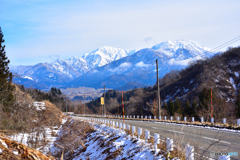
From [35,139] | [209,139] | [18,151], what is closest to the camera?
[18,151]

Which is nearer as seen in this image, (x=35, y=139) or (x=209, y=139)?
(x=209, y=139)

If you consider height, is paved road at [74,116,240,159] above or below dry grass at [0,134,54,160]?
below

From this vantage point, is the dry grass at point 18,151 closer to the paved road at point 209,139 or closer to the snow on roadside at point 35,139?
the snow on roadside at point 35,139

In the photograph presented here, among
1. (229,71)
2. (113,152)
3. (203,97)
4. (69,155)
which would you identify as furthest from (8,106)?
(229,71)

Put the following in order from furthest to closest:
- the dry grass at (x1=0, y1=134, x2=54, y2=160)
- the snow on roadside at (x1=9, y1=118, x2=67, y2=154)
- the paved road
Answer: the paved road
the snow on roadside at (x1=9, y1=118, x2=67, y2=154)
the dry grass at (x1=0, y1=134, x2=54, y2=160)

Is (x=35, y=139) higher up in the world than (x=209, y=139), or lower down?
lower down

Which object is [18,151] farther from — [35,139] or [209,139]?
[35,139]

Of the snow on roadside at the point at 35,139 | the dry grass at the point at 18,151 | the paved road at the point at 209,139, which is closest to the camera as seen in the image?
the dry grass at the point at 18,151

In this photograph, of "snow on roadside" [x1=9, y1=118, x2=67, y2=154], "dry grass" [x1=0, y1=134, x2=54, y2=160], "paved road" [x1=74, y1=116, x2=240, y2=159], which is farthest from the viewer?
"paved road" [x1=74, y1=116, x2=240, y2=159]

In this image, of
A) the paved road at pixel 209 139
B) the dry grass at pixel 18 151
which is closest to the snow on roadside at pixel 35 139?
the dry grass at pixel 18 151

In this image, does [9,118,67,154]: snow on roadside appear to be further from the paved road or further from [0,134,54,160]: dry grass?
the paved road

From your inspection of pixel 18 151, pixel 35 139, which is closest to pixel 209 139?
pixel 18 151

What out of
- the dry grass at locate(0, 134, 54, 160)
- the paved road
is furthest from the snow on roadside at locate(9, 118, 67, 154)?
the paved road

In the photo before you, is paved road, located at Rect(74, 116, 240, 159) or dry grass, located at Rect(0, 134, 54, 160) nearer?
dry grass, located at Rect(0, 134, 54, 160)
